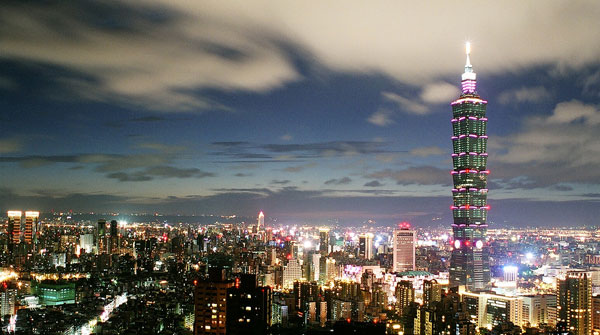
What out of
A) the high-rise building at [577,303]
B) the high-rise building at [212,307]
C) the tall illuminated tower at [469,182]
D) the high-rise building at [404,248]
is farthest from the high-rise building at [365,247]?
the high-rise building at [212,307]

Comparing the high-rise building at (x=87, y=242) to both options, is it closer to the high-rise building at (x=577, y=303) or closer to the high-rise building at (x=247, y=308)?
the high-rise building at (x=247, y=308)

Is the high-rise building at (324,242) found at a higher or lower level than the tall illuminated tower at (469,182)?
lower

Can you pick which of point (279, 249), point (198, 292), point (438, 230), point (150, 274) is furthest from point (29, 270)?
point (438, 230)

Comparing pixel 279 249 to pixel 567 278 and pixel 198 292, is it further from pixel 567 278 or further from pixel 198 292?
pixel 198 292

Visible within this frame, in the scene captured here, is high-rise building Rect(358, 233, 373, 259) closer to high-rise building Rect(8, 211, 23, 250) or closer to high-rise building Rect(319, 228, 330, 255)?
high-rise building Rect(319, 228, 330, 255)

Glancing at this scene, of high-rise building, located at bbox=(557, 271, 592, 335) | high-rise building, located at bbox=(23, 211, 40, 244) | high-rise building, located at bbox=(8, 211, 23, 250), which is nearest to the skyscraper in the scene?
high-rise building, located at bbox=(8, 211, 23, 250)
